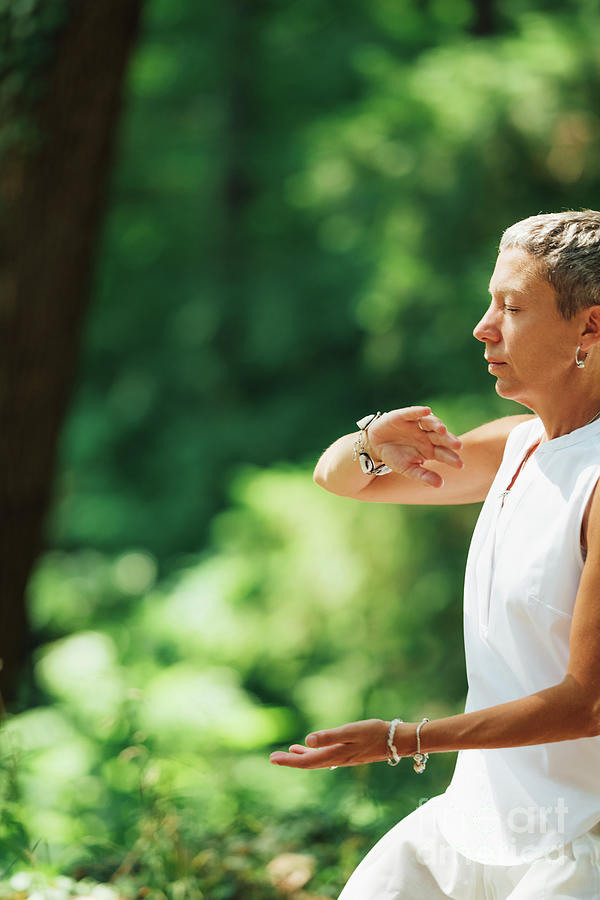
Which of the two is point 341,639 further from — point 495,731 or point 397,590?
point 495,731

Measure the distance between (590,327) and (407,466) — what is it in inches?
15.9

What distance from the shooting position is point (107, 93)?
4117mm

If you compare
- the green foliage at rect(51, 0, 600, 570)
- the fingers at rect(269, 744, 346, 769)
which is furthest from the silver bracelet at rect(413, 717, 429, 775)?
the green foliage at rect(51, 0, 600, 570)

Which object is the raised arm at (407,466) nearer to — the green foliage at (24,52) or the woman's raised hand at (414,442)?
the woman's raised hand at (414,442)

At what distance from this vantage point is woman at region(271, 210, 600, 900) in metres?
1.48

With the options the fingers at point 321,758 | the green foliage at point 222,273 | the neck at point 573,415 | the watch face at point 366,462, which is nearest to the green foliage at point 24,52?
the watch face at point 366,462

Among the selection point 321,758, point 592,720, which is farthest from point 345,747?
point 592,720

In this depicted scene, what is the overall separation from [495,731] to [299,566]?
14.3 feet

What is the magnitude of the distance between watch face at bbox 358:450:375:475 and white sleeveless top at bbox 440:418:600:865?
0.88ft

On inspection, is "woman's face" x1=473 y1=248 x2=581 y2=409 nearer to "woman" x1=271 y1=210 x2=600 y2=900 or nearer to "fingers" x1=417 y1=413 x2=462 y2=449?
"woman" x1=271 y1=210 x2=600 y2=900

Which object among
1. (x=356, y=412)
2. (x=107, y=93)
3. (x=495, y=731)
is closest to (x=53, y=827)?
(x=495, y=731)

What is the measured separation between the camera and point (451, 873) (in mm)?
1673

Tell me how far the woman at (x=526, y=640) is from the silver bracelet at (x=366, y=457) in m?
0.06

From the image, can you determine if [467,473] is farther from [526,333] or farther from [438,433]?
[526,333]
